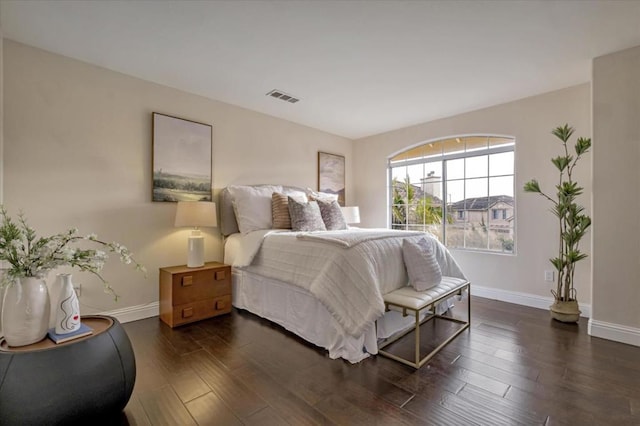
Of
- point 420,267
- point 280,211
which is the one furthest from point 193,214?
point 420,267

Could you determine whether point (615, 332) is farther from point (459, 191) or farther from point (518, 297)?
point (459, 191)

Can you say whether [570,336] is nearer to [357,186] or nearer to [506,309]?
[506,309]

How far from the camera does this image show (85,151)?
263 centimetres

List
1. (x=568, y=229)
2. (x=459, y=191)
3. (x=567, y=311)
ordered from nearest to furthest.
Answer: (x=567, y=311) < (x=568, y=229) < (x=459, y=191)

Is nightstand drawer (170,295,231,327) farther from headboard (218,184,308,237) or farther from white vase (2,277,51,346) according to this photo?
white vase (2,277,51,346)

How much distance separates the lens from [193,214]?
2871mm

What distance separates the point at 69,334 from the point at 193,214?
5.20ft

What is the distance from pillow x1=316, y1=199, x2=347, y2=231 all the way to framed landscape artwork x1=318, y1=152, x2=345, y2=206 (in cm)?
111

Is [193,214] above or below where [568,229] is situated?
above

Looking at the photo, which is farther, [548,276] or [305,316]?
[548,276]

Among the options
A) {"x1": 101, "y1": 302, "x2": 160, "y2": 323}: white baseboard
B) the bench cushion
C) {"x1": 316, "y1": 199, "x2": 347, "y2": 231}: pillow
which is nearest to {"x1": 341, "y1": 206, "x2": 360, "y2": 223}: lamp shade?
{"x1": 316, "y1": 199, "x2": 347, "y2": 231}: pillow

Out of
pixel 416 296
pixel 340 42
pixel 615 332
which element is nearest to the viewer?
pixel 416 296

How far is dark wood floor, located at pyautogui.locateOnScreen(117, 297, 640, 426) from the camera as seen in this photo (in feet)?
5.01

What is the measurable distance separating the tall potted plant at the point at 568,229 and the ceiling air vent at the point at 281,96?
2.76m
